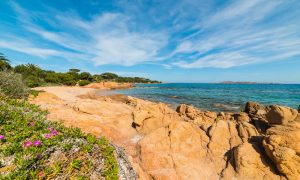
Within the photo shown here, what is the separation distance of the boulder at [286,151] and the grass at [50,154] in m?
5.30

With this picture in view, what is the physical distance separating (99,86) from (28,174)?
74746 millimetres

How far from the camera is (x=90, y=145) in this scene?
157 inches

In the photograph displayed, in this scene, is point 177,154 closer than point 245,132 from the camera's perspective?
Yes

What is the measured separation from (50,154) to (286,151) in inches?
266

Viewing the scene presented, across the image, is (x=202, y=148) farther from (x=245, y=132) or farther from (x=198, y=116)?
(x=198, y=116)

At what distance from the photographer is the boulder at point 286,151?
553 centimetres

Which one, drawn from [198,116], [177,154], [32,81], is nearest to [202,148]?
[177,154]

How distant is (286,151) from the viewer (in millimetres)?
5547

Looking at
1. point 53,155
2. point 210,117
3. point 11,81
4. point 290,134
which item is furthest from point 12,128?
point 210,117

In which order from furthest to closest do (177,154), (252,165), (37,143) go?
(177,154), (252,165), (37,143)

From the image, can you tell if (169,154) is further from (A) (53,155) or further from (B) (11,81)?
(B) (11,81)

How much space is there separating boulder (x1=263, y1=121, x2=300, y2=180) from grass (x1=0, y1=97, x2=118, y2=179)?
17.4ft

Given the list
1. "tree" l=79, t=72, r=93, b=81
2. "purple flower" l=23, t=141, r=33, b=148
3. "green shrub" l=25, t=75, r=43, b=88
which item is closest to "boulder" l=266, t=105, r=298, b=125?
"purple flower" l=23, t=141, r=33, b=148

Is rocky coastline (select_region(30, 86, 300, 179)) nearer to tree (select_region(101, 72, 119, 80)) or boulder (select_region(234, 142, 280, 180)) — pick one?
boulder (select_region(234, 142, 280, 180))
